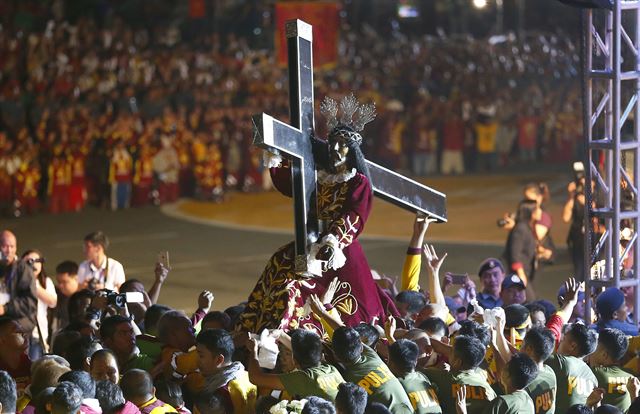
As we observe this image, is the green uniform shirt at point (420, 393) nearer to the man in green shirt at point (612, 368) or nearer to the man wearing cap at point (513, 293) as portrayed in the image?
the man in green shirt at point (612, 368)

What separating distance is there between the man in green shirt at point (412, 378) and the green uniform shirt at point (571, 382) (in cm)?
84

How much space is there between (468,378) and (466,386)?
8 cm

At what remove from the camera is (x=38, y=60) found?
28.5 metres

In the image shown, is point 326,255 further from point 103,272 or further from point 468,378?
point 103,272

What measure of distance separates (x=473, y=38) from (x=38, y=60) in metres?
15.5

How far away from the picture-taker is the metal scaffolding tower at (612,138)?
1113 centimetres

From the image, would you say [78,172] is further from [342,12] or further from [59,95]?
[342,12]

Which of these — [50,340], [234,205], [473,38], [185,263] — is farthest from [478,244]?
[473,38]

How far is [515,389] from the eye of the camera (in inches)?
316

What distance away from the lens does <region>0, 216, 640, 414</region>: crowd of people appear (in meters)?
7.79

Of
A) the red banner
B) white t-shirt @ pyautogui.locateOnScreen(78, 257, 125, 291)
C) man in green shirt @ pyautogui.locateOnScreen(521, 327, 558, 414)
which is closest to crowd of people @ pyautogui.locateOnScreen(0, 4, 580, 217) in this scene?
the red banner

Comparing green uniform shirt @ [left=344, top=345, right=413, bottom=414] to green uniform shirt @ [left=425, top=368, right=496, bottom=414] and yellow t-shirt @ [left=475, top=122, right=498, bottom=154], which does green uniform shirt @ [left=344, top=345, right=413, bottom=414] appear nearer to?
green uniform shirt @ [left=425, top=368, right=496, bottom=414]

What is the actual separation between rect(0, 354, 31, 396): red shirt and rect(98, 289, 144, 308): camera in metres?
0.92

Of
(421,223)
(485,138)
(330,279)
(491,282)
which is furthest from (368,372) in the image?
(485,138)
